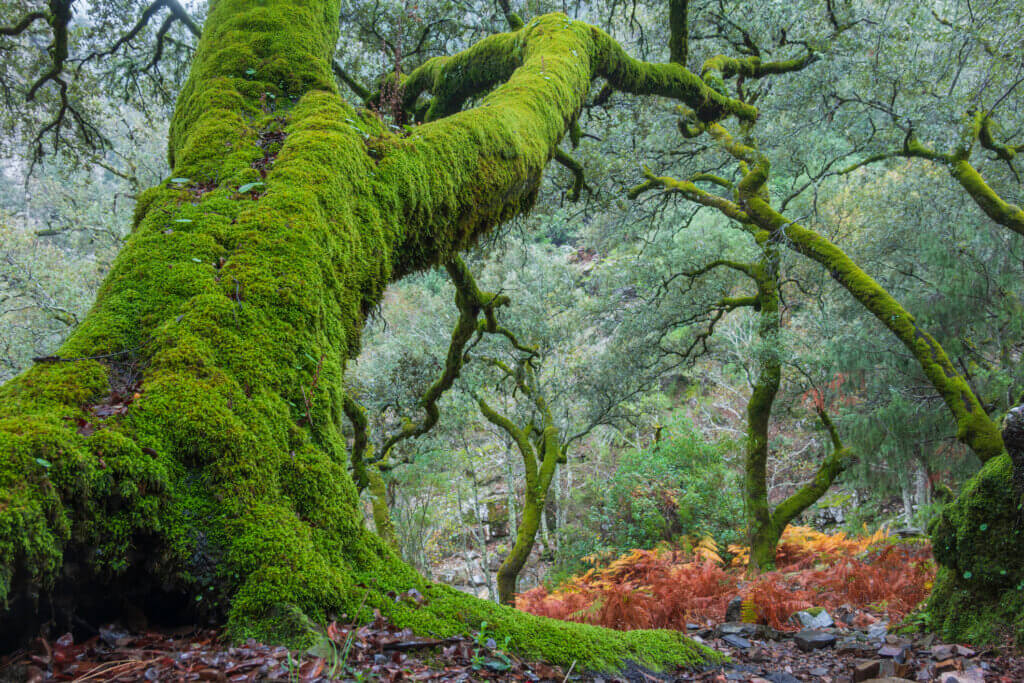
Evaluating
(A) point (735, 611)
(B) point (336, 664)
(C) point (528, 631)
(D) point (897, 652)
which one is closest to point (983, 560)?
(D) point (897, 652)

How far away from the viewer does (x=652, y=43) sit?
31.1 ft

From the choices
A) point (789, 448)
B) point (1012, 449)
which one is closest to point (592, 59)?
point (1012, 449)

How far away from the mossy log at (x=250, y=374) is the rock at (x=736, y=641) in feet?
6.24

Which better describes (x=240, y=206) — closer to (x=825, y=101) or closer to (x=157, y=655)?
(x=157, y=655)

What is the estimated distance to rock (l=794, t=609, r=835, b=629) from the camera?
5539 mm

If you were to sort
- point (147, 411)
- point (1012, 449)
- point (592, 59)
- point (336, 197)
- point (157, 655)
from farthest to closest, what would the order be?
point (592, 59)
point (1012, 449)
point (336, 197)
point (147, 411)
point (157, 655)

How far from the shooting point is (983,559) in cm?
398

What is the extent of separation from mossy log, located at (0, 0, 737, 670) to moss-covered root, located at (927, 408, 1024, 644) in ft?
7.38

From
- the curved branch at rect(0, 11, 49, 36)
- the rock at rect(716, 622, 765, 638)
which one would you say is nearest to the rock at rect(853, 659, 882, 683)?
the rock at rect(716, 622, 765, 638)

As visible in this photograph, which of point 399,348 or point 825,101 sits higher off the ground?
point 825,101

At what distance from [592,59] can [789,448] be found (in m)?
15.7

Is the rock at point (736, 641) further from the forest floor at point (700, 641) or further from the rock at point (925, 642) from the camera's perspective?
the rock at point (925, 642)

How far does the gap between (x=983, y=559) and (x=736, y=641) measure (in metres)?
2.00

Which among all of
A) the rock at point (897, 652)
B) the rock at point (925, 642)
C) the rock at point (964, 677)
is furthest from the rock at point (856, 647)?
the rock at point (964, 677)
